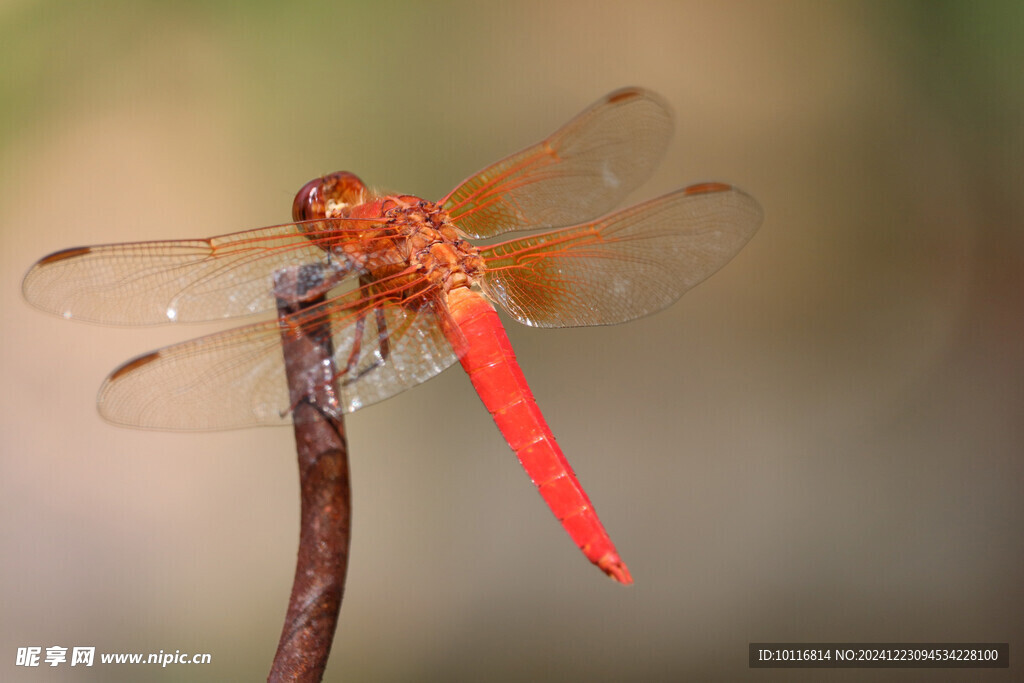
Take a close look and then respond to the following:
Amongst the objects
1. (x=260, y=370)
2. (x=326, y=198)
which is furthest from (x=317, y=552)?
(x=326, y=198)

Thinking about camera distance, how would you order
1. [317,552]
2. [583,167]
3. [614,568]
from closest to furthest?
[317,552], [614,568], [583,167]

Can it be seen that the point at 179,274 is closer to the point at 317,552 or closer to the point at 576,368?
the point at 317,552

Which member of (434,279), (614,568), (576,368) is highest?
(576,368)

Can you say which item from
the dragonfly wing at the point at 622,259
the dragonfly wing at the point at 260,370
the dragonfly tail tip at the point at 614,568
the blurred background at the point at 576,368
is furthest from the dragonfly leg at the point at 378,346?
the blurred background at the point at 576,368

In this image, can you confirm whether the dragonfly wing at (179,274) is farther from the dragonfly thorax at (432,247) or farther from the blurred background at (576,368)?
the blurred background at (576,368)

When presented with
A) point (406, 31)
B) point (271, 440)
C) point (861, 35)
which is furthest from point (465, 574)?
point (861, 35)
